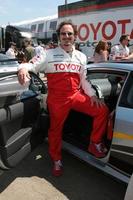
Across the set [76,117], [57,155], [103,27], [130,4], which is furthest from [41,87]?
[103,27]

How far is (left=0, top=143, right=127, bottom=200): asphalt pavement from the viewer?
152 inches

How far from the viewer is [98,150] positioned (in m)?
3.90

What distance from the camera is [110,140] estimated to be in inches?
150

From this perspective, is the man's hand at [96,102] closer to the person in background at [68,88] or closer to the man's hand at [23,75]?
the person in background at [68,88]

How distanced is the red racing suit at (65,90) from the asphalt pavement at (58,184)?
1.84ft

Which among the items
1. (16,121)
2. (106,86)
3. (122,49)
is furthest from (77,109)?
(122,49)

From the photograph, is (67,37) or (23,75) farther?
(67,37)

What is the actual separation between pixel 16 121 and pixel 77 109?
0.88m

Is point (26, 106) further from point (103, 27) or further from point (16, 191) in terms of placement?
point (103, 27)

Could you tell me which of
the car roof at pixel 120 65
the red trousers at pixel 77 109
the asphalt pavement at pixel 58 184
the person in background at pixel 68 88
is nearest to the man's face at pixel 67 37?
the person in background at pixel 68 88

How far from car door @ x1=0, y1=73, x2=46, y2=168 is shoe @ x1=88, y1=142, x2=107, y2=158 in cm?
57

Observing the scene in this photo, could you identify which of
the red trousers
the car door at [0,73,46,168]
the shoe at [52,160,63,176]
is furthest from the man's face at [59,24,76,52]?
the shoe at [52,160,63,176]

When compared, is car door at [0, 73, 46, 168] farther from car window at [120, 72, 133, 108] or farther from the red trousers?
car window at [120, 72, 133, 108]

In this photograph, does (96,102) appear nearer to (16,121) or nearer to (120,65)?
(120,65)
